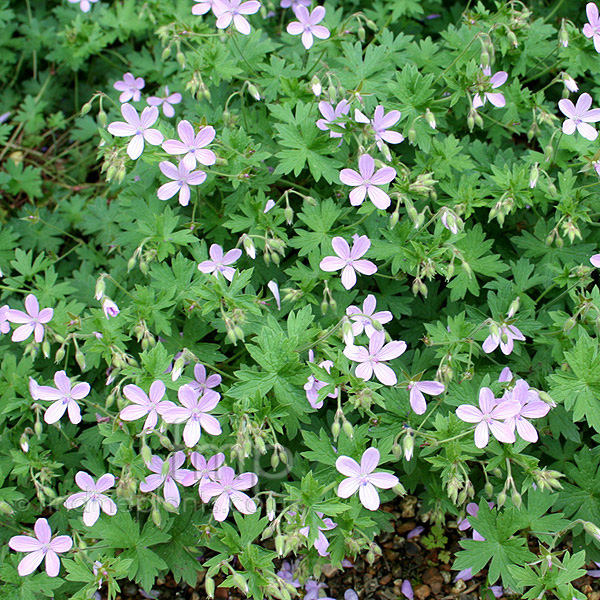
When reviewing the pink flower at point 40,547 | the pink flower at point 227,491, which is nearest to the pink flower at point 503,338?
the pink flower at point 227,491

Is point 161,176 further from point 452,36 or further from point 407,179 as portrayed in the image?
point 452,36

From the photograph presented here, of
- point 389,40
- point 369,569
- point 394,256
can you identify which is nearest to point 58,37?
point 389,40

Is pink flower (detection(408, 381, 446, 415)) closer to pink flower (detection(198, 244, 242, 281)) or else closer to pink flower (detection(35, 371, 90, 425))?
pink flower (detection(198, 244, 242, 281))

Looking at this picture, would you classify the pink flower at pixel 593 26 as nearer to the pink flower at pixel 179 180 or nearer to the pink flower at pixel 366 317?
the pink flower at pixel 366 317

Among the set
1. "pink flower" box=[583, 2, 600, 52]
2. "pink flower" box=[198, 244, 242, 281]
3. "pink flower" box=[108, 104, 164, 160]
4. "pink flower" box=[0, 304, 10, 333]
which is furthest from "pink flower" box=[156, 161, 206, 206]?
"pink flower" box=[583, 2, 600, 52]

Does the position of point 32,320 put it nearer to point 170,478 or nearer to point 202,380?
point 202,380

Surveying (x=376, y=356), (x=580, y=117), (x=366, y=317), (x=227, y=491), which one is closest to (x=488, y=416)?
(x=376, y=356)
